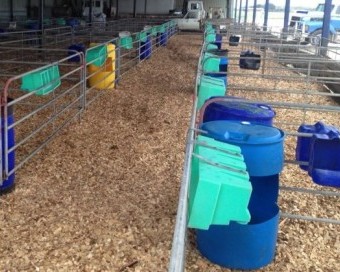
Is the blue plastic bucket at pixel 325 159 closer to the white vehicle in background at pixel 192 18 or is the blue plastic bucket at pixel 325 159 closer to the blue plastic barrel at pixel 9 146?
the blue plastic barrel at pixel 9 146

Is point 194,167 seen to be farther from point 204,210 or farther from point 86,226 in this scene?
point 86,226

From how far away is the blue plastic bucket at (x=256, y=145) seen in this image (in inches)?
121

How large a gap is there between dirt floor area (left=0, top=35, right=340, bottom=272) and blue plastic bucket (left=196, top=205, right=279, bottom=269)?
4.2 inches

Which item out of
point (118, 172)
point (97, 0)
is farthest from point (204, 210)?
point (97, 0)

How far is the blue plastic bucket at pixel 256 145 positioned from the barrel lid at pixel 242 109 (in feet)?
1.71

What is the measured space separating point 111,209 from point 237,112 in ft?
4.71

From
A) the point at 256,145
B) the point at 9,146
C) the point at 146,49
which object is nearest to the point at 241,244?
the point at 256,145

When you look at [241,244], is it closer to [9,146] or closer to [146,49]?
[9,146]

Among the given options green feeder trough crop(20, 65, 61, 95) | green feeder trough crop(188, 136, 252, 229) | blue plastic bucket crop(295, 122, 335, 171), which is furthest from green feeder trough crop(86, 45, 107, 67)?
green feeder trough crop(188, 136, 252, 229)

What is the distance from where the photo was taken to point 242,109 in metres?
3.80

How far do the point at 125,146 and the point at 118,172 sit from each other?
0.99 m

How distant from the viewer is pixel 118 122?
7355 mm

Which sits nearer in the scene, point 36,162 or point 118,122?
point 36,162

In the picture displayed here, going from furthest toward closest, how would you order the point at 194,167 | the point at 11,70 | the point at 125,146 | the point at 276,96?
the point at 11,70, the point at 276,96, the point at 125,146, the point at 194,167
